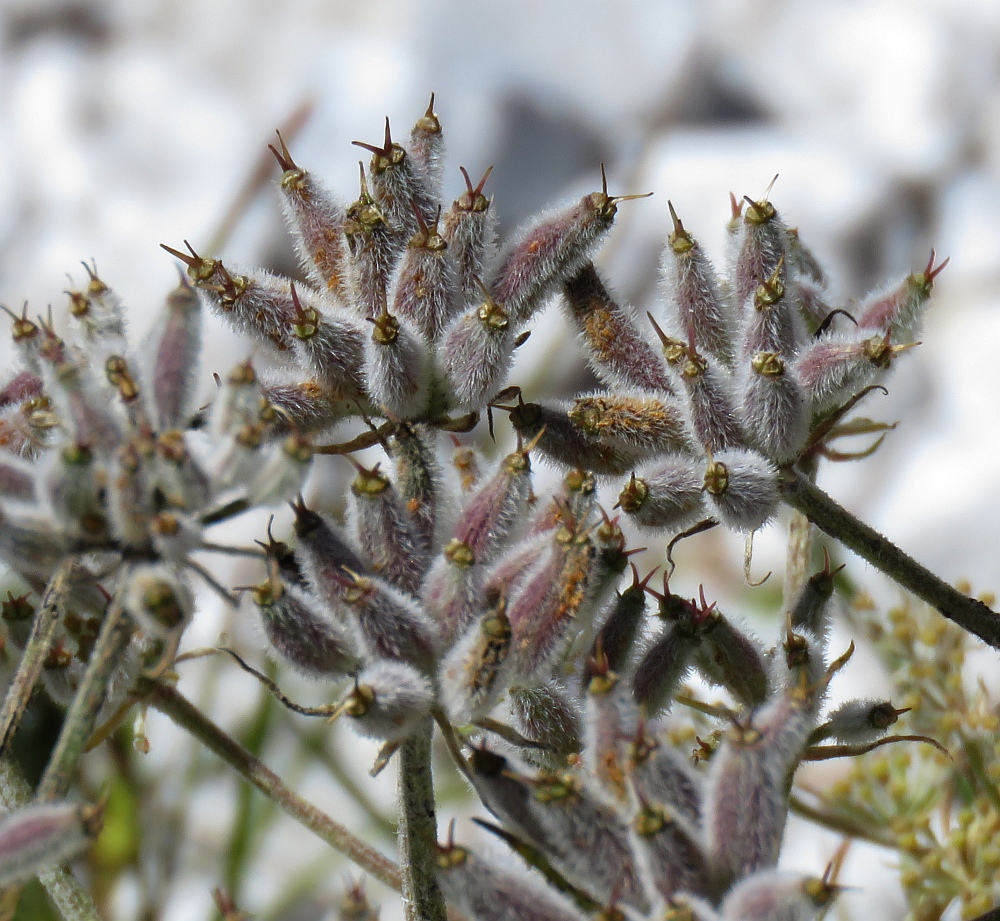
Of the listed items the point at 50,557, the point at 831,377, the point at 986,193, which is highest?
the point at 986,193

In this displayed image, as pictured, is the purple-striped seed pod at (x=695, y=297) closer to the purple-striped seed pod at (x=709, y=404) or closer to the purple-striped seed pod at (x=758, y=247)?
the purple-striped seed pod at (x=758, y=247)

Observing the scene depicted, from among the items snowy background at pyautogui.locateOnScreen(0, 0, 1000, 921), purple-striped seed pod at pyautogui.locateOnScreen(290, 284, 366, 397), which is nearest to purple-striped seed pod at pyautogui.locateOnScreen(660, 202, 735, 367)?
purple-striped seed pod at pyautogui.locateOnScreen(290, 284, 366, 397)

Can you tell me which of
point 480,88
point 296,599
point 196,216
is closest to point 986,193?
point 480,88

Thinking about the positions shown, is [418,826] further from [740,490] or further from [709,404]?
[709,404]

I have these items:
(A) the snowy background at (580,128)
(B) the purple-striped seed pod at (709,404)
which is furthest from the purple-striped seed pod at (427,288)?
(A) the snowy background at (580,128)

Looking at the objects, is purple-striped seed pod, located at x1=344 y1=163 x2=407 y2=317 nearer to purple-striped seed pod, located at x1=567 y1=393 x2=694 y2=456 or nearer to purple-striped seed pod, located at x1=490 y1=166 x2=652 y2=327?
purple-striped seed pod, located at x1=490 y1=166 x2=652 y2=327

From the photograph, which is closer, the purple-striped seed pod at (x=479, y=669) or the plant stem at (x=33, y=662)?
the plant stem at (x=33, y=662)

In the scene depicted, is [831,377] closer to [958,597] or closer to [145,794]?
[958,597]
